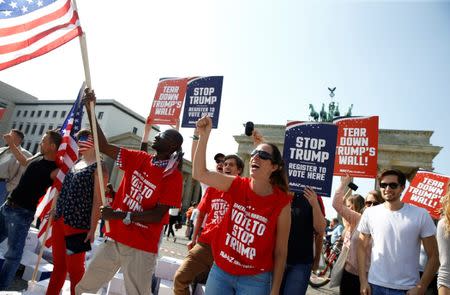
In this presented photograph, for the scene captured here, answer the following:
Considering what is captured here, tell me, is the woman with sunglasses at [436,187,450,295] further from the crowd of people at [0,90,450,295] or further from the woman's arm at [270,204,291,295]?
the woman's arm at [270,204,291,295]

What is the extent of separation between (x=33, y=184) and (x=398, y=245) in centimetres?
408

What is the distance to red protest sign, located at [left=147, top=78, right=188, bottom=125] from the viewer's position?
7.04 meters

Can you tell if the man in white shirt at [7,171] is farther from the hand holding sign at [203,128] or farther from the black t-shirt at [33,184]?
the hand holding sign at [203,128]

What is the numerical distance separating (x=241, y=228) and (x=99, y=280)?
150cm

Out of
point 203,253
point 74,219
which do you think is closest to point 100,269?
point 74,219

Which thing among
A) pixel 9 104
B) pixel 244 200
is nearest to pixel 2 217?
pixel 244 200

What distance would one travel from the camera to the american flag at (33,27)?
8.79 ft

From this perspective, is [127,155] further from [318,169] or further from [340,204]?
[340,204]

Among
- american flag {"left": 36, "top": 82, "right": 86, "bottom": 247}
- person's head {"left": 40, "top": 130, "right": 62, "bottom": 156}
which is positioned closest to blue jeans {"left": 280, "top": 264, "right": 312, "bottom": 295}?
american flag {"left": 36, "top": 82, "right": 86, "bottom": 247}

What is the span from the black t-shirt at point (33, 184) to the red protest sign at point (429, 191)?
6540 mm

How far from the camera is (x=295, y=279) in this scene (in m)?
3.21

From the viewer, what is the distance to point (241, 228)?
2361 mm

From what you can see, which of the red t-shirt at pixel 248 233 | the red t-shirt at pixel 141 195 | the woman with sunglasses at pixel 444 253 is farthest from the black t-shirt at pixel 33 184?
the woman with sunglasses at pixel 444 253

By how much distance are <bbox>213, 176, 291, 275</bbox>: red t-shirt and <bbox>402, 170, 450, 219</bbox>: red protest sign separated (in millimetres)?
5219
